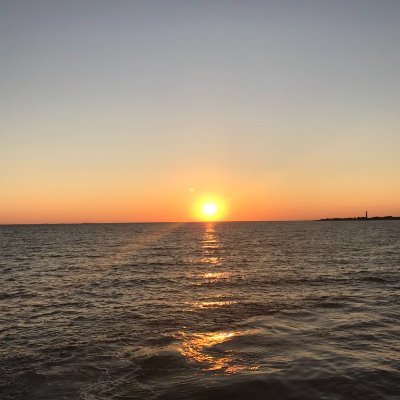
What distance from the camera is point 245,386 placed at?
35.6ft

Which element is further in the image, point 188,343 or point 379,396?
point 188,343

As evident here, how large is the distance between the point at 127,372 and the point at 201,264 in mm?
31441

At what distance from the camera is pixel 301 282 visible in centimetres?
2958

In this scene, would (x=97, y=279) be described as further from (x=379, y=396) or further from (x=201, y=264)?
(x=379, y=396)

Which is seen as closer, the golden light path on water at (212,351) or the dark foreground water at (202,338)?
the dark foreground water at (202,338)

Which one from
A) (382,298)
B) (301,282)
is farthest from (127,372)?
(301,282)

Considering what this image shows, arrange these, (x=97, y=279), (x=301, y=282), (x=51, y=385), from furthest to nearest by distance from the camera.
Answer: (x=97, y=279) → (x=301, y=282) → (x=51, y=385)

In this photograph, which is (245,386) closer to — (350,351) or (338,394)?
(338,394)

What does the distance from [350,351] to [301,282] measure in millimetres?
15987

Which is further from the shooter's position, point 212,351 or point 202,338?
point 202,338

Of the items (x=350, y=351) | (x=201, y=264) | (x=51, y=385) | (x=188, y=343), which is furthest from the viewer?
(x=201, y=264)

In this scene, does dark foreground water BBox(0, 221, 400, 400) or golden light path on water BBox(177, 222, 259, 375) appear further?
golden light path on water BBox(177, 222, 259, 375)

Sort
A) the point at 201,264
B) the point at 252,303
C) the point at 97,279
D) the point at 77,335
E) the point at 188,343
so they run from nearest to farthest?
the point at 188,343 < the point at 77,335 < the point at 252,303 < the point at 97,279 < the point at 201,264

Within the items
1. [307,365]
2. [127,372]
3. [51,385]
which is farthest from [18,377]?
[307,365]
